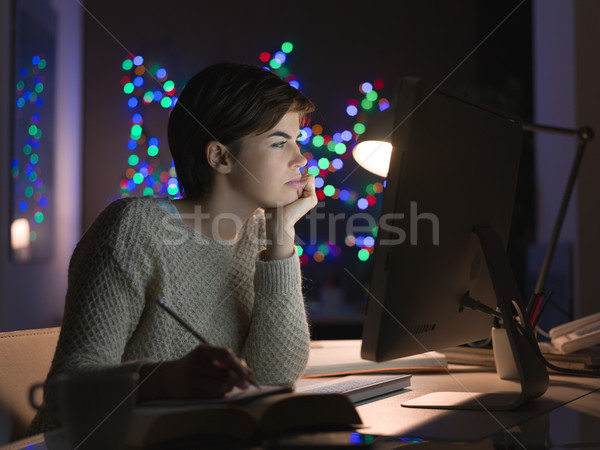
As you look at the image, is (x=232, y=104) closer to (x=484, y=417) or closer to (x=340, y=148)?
(x=484, y=417)

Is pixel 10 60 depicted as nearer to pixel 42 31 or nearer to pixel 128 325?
pixel 42 31

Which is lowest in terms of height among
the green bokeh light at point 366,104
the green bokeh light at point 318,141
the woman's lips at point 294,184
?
the woman's lips at point 294,184

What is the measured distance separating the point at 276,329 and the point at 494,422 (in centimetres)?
54

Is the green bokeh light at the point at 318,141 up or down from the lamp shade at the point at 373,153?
up

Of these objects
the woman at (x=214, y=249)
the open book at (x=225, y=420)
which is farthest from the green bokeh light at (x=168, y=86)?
the open book at (x=225, y=420)

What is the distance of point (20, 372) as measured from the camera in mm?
1035

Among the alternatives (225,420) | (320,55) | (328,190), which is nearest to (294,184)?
(225,420)

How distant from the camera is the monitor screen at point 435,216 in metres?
0.73

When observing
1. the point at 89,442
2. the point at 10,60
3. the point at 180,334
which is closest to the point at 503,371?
the point at 180,334

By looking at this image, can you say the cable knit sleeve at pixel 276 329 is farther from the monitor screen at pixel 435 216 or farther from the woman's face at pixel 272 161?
the monitor screen at pixel 435 216

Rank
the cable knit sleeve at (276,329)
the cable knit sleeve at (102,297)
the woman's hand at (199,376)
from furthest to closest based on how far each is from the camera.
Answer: the cable knit sleeve at (276,329), the cable knit sleeve at (102,297), the woman's hand at (199,376)

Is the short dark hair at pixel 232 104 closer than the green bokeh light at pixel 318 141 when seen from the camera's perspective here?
Yes

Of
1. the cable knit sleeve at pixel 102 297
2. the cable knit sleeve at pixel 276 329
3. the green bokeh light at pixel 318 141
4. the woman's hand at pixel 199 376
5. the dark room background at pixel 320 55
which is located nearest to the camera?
the woman's hand at pixel 199 376

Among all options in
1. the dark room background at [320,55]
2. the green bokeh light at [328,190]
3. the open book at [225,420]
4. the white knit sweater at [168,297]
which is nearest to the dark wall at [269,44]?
the dark room background at [320,55]
